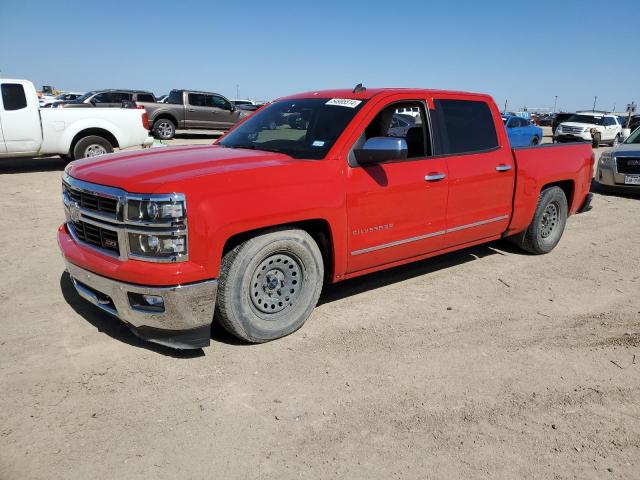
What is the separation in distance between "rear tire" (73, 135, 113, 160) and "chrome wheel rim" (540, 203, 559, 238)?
8828 mm

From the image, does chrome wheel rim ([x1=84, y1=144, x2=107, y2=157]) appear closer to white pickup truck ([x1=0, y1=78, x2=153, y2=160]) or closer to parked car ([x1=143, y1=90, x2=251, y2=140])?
white pickup truck ([x1=0, y1=78, x2=153, y2=160])

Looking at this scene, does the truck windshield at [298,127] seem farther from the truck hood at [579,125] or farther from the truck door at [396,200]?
the truck hood at [579,125]

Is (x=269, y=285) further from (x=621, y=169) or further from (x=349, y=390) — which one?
(x=621, y=169)

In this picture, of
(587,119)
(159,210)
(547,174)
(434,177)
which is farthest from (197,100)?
(587,119)

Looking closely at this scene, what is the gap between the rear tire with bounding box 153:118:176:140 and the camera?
60.4 feet

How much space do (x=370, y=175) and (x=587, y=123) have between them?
25.5 m

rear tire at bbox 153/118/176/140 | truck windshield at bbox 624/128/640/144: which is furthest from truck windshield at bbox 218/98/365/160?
rear tire at bbox 153/118/176/140

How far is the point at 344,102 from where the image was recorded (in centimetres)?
410

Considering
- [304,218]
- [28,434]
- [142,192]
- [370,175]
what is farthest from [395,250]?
[28,434]

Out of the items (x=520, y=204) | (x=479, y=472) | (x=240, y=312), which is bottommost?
(x=479, y=472)

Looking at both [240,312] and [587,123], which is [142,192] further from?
[587,123]

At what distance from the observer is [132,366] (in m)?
3.21

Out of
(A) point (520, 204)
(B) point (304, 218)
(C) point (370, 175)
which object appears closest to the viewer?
(B) point (304, 218)

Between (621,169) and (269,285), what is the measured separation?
9.52 meters
